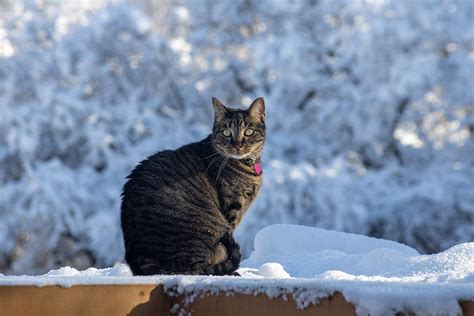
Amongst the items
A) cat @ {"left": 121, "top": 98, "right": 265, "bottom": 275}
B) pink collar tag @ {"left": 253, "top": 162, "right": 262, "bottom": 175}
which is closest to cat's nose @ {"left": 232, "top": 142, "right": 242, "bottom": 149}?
cat @ {"left": 121, "top": 98, "right": 265, "bottom": 275}

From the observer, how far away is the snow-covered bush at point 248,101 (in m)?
7.62

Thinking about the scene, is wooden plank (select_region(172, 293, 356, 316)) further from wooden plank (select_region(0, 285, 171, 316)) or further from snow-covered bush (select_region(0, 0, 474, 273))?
snow-covered bush (select_region(0, 0, 474, 273))

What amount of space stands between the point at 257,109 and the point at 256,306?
1792 millimetres

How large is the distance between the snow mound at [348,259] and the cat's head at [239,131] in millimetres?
471

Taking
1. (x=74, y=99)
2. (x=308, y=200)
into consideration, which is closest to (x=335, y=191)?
(x=308, y=200)

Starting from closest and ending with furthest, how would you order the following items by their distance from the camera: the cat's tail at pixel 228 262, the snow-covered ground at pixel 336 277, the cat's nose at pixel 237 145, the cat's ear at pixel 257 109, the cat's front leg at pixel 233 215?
the snow-covered ground at pixel 336 277 < the cat's tail at pixel 228 262 < the cat's front leg at pixel 233 215 < the cat's nose at pixel 237 145 < the cat's ear at pixel 257 109

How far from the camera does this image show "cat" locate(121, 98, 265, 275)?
2697mm

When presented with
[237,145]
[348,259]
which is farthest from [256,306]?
[237,145]

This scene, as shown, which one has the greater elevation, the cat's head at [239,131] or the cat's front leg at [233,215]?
the cat's head at [239,131]

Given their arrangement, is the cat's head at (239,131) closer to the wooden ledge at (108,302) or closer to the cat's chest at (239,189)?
the cat's chest at (239,189)

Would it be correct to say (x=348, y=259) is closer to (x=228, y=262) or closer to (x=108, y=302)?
(x=228, y=262)

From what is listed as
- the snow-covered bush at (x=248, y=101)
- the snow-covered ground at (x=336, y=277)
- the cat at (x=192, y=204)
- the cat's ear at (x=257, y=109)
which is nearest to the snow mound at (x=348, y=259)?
the snow-covered ground at (x=336, y=277)

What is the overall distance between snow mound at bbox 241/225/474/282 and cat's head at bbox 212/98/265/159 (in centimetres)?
47

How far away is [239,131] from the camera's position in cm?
310
